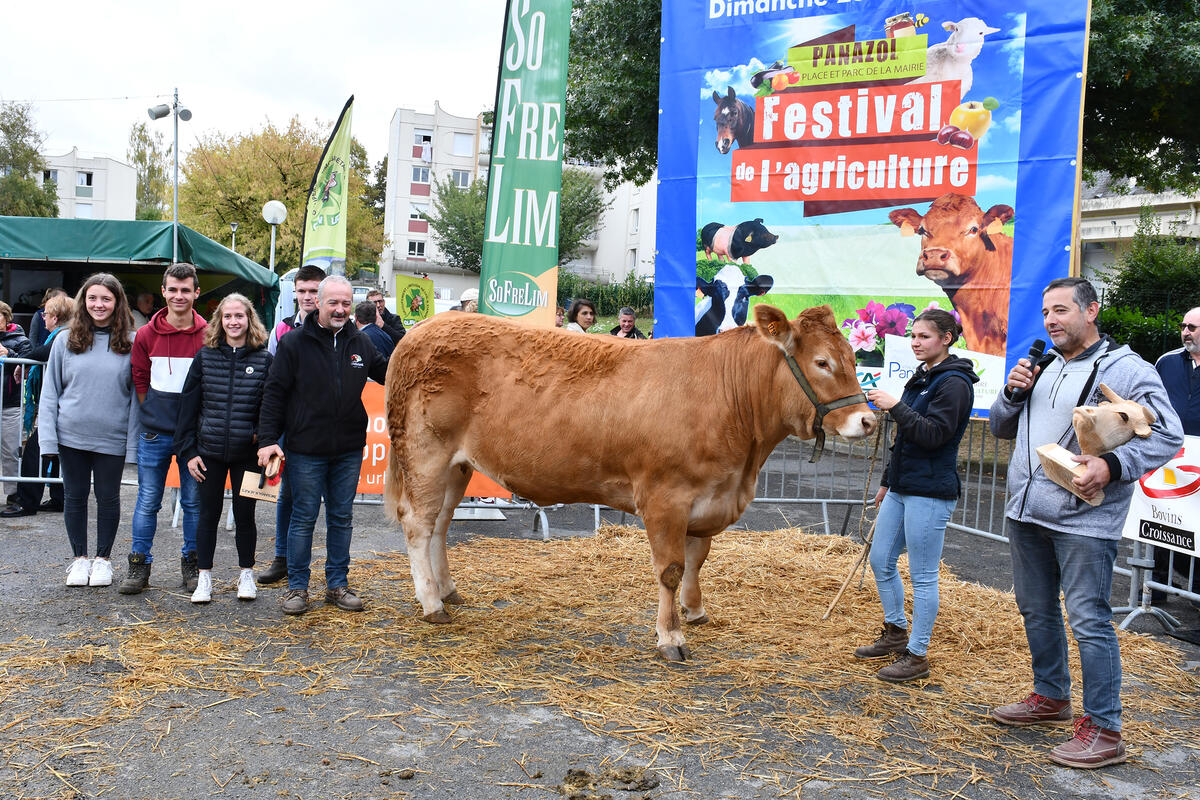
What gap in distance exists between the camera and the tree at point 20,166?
44906 millimetres

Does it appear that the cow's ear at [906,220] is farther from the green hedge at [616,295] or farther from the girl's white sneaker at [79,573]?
the green hedge at [616,295]

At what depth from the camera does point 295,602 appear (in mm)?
5113

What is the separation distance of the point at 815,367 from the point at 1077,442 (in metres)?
1.28

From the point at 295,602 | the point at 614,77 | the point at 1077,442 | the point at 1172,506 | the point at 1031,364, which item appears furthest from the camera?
the point at 614,77

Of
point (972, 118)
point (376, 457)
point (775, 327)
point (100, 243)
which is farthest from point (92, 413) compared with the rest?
point (100, 243)

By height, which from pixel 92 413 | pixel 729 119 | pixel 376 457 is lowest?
pixel 376 457

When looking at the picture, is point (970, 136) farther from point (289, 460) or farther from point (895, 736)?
point (289, 460)

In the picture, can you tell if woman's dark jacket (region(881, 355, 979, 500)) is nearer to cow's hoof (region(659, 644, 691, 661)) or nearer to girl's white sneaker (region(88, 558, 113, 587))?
cow's hoof (region(659, 644, 691, 661))

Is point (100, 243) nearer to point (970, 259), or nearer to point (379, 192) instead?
point (970, 259)

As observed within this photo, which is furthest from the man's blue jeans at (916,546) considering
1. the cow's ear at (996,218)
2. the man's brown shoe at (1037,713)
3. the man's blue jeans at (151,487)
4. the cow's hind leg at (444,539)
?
the man's blue jeans at (151,487)

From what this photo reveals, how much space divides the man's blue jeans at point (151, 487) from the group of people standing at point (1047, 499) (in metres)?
4.23

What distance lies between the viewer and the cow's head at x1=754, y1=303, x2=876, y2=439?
438 centimetres

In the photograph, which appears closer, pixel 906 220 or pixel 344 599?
pixel 344 599

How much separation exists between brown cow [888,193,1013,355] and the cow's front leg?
379cm
